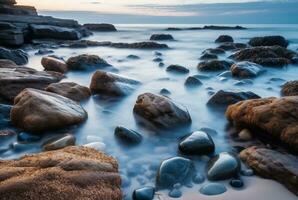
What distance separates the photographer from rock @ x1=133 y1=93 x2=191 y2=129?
325 centimetres

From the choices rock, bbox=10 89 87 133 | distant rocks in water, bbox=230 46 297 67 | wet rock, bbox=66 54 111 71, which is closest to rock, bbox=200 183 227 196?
rock, bbox=10 89 87 133

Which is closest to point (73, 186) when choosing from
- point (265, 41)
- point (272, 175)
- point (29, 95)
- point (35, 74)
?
point (272, 175)

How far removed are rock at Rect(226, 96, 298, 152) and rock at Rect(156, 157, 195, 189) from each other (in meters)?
0.87

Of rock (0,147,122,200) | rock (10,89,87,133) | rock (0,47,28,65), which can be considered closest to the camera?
rock (0,147,122,200)

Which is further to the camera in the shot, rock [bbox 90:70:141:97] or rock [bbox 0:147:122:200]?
rock [bbox 90:70:141:97]

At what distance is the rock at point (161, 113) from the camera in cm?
325

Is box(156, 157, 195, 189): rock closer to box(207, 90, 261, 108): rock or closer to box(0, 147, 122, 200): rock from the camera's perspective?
box(0, 147, 122, 200): rock

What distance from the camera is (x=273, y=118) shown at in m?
2.85

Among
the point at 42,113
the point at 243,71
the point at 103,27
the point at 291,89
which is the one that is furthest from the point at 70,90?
the point at 103,27

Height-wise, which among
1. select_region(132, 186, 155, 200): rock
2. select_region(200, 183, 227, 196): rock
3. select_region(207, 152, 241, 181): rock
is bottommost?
select_region(132, 186, 155, 200): rock

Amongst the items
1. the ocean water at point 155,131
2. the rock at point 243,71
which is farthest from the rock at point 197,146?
the rock at point 243,71

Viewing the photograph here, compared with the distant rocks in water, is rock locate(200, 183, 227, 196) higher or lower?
lower

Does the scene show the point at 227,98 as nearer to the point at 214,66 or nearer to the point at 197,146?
the point at 197,146

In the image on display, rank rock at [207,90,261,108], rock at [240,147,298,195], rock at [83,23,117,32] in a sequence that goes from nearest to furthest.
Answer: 1. rock at [240,147,298,195]
2. rock at [207,90,261,108]
3. rock at [83,23,117,32]
